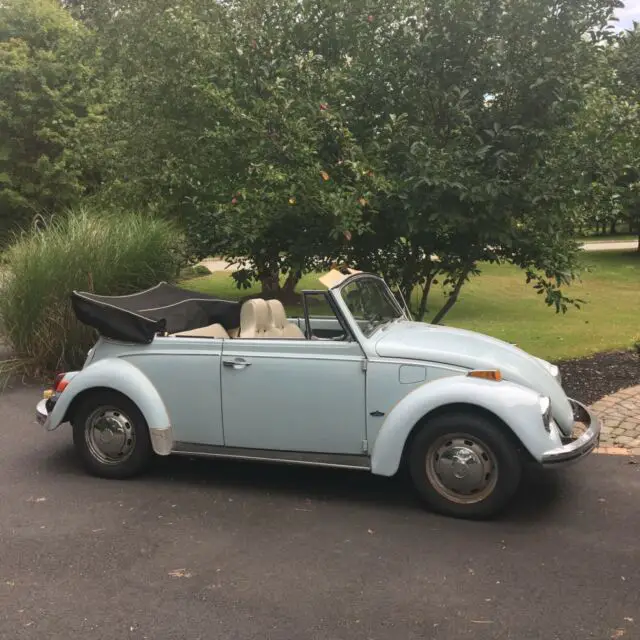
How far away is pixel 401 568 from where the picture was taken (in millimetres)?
3715

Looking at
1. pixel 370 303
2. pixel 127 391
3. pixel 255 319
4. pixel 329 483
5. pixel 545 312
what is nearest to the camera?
pixel 127 391

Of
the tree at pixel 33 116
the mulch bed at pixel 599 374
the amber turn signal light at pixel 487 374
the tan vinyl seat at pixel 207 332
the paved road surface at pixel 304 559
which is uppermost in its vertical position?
the tree at pixel 33 116

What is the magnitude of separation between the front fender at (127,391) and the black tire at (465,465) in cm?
174

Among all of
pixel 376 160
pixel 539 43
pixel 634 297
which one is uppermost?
pixel 539 43

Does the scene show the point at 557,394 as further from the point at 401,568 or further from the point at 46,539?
the point at 46,539

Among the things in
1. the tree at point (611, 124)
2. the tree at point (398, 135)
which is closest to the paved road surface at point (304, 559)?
the tree at point (398, 135)

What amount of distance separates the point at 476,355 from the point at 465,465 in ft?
2.35

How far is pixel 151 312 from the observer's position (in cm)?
544

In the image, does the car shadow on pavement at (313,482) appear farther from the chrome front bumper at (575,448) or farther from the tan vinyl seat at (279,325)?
the tan vinyl seat at (279,325)

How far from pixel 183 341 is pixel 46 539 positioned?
5.12ft

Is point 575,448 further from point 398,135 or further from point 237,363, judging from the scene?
point 398,135

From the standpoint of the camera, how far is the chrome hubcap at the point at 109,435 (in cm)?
506

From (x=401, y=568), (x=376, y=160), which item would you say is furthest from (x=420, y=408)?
(x=376, y=160)

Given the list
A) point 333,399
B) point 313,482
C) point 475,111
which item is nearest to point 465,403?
point 333,399
